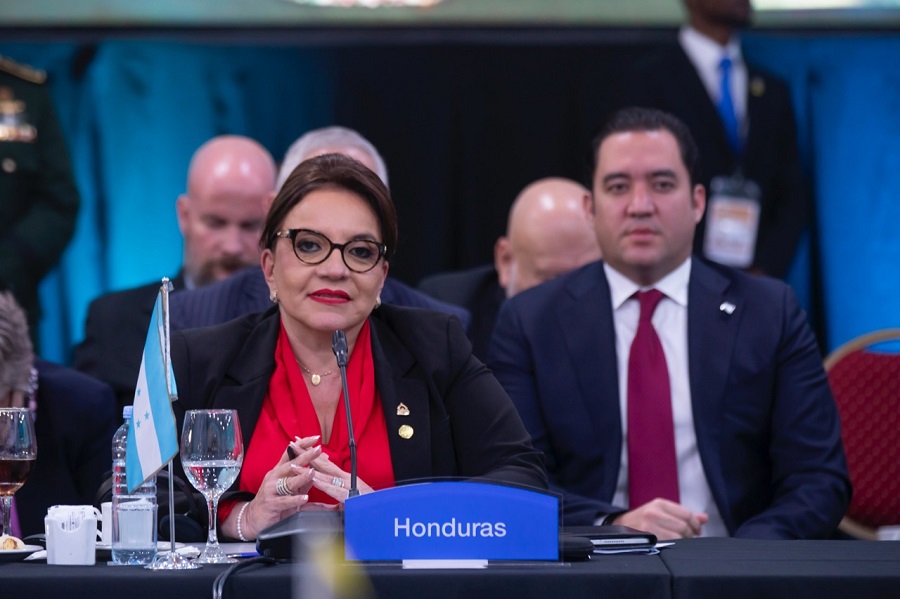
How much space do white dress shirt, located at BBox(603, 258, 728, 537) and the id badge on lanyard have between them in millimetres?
1510

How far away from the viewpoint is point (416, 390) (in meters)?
2.87

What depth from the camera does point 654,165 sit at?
3646 millimetres

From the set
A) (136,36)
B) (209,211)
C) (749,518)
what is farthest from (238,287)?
(136,36)

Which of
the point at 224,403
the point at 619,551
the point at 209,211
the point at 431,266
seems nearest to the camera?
the point at 619,551

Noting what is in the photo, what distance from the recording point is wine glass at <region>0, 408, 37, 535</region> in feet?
7.61

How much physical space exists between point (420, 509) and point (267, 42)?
3.77 metres

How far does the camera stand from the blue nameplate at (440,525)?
6.66 ft

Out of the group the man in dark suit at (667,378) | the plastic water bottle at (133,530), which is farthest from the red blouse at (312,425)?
the man in dark suit at (667,378)

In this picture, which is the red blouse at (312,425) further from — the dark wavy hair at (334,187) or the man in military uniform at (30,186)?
the man in military uniform at (30,186)

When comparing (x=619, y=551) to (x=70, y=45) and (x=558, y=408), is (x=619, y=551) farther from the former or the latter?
(x=70, y=45)

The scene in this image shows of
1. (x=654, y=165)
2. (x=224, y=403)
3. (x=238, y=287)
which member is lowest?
(x=224, y=403)

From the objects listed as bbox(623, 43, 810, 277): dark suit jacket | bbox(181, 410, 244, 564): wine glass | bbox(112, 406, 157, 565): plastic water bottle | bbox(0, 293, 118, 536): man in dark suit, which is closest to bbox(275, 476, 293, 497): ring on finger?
bbox(181, 410, 244, 564): wine glass

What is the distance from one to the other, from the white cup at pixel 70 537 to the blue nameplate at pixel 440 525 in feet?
1.36

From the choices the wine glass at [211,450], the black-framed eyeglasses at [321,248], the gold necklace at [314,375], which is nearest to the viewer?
the wine glass at [211,450]
